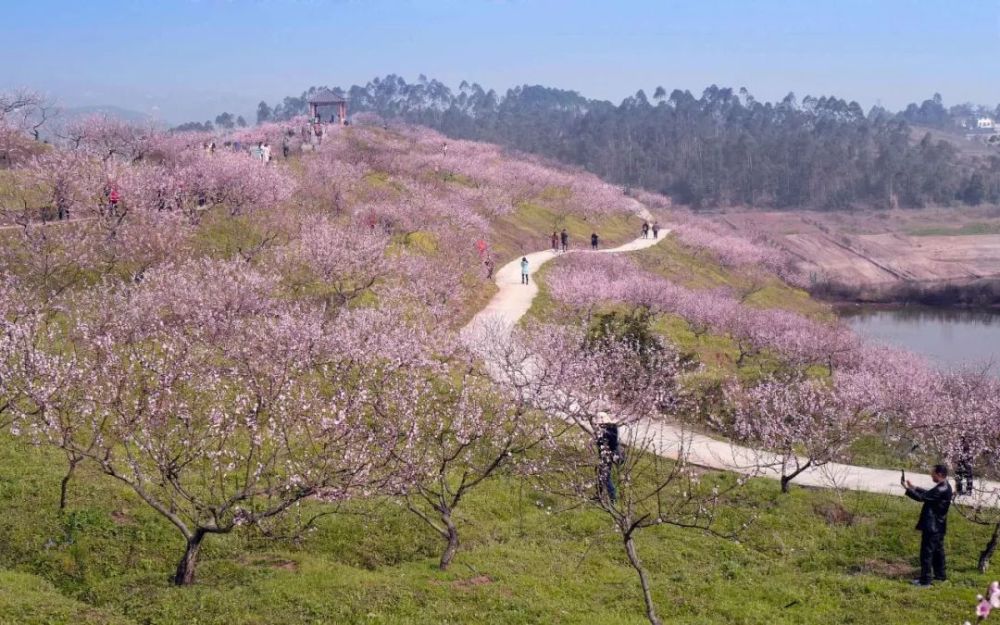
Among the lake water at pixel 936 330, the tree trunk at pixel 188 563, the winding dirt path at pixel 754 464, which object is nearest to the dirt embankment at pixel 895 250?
the lake water at pixel 936 330

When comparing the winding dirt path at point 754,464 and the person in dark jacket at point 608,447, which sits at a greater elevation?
the person in dark jacket at point 608,447

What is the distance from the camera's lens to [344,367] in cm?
2309

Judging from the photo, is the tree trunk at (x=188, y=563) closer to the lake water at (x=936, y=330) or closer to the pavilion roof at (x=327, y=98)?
the lake water at (x=936, y=330)

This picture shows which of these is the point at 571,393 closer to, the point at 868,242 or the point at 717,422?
the point at 717,422

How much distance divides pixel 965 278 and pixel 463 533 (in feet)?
266

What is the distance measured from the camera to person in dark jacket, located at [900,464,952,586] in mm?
13891

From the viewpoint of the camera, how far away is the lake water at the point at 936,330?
5366cm

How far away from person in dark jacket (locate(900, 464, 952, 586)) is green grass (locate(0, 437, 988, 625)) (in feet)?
1.20

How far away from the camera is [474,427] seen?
699 inches

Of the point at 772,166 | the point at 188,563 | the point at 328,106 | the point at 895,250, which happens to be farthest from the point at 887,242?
the point at 188,563

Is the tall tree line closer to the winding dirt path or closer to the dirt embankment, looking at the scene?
the dirt embankment

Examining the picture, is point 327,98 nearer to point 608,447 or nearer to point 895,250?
point 895,250

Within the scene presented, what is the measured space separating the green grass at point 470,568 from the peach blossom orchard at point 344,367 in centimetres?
65

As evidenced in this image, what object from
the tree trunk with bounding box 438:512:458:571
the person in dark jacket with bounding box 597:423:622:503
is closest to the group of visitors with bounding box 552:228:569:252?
the person in dark jacket with bounding box 597:423:622:503
